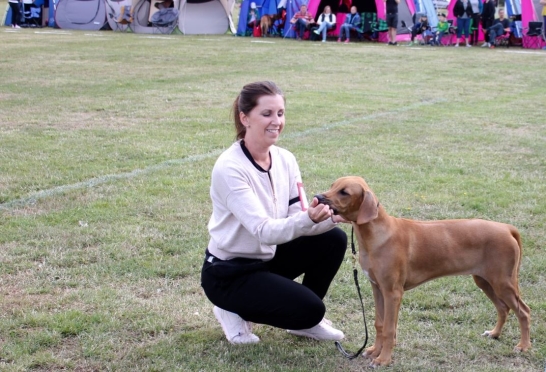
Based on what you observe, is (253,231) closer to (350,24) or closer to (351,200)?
(351,200)

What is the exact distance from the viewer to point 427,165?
8039mm

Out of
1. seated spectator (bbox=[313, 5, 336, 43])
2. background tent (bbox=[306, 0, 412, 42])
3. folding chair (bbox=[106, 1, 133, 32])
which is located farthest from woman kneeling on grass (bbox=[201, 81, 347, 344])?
folding chair (bbox=[106, 1, 133, 32])

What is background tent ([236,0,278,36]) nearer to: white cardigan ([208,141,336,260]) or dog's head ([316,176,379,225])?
white cardigan ([208,141,336,260])

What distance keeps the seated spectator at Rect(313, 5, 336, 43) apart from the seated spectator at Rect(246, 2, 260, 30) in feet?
8.35

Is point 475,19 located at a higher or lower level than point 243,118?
higher

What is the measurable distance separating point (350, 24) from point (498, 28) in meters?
5.28

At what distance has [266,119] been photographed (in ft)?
12.5

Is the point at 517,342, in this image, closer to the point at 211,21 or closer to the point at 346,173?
the point at 346,173

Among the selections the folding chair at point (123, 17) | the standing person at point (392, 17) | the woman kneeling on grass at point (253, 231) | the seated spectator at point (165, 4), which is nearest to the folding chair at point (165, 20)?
the seated spectator at point (165, 4)

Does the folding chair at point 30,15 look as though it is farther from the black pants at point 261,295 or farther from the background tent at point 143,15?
the black pants at point 261,295

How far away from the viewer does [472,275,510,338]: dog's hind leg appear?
4.02m

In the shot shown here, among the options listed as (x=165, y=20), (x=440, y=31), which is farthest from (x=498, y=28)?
(x=165, y=20)

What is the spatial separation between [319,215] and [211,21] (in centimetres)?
2733

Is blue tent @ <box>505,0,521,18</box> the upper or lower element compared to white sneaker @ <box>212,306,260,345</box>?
upper
